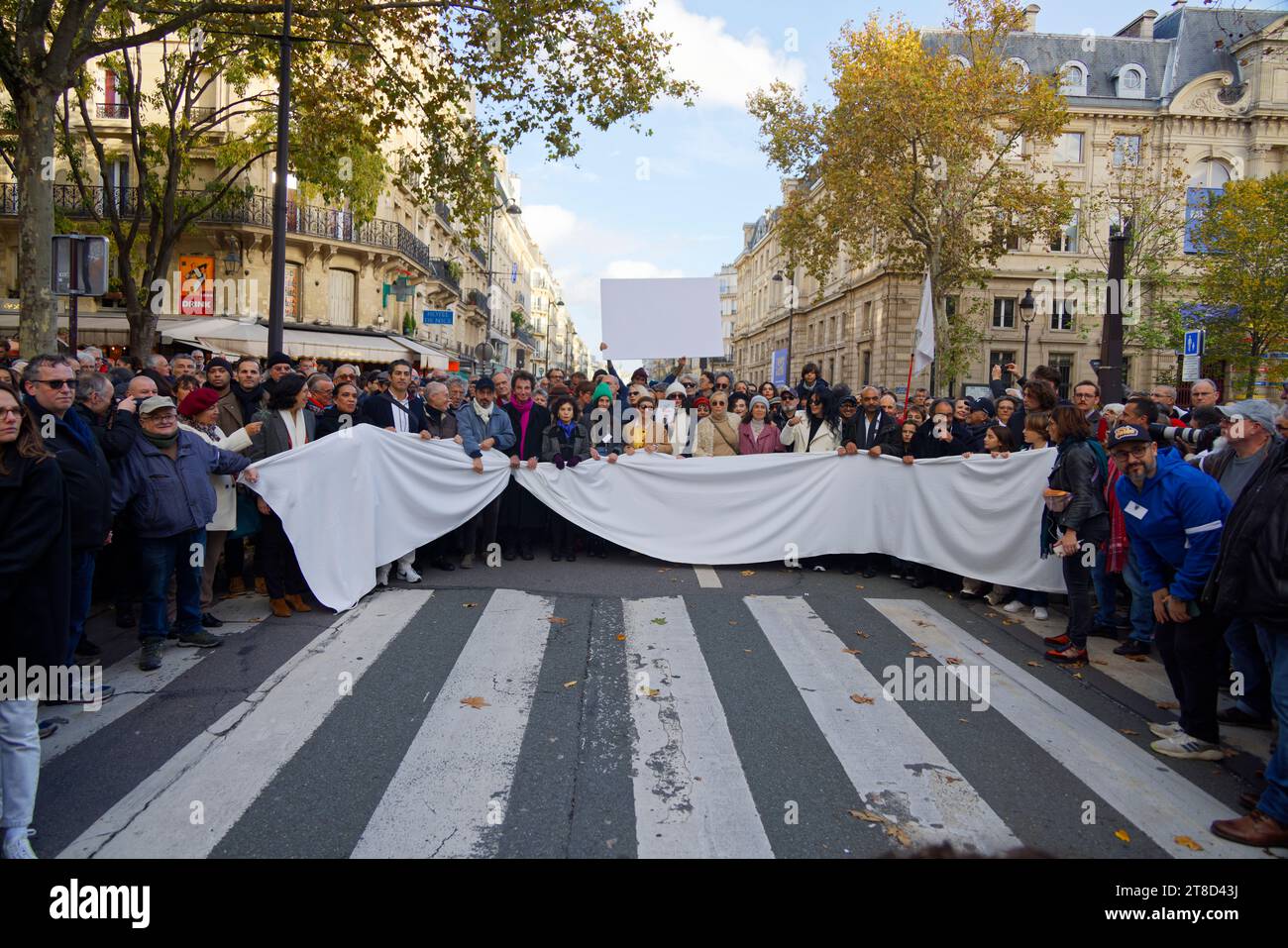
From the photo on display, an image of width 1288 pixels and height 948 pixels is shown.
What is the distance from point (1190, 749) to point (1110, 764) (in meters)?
0.60

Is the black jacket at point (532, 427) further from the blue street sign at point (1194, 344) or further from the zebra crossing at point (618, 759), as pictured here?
the blue street sign at point (1194, 344)

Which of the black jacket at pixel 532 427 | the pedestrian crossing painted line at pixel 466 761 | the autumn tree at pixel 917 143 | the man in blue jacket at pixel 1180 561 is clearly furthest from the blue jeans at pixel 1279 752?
the autumn tree at pixel 917 143

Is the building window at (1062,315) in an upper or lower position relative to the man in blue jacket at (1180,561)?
upper

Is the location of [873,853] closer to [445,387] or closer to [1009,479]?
[1009,479]

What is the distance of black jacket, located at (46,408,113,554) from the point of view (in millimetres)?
4574

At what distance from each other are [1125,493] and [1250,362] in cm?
3043

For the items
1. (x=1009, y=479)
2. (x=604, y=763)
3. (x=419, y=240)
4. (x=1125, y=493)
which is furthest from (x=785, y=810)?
(x=419, y=240)

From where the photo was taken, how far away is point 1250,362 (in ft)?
97.7

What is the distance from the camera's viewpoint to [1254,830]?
3980 mm

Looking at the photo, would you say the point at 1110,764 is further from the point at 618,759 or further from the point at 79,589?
the point at 79,589

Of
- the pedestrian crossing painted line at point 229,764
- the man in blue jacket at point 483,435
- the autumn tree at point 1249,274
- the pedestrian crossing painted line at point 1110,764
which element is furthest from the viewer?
the autumn tree at point 1249,274

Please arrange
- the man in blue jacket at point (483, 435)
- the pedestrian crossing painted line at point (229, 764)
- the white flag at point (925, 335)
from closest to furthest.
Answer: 1. the pedestrian crossing painted line at point (229, 764)
2. the man in blue jacket at point (483, 435)
3. the white flag at point (925, 335)

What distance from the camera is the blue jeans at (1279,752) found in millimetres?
4016

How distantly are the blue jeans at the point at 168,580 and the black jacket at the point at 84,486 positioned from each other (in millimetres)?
1151
